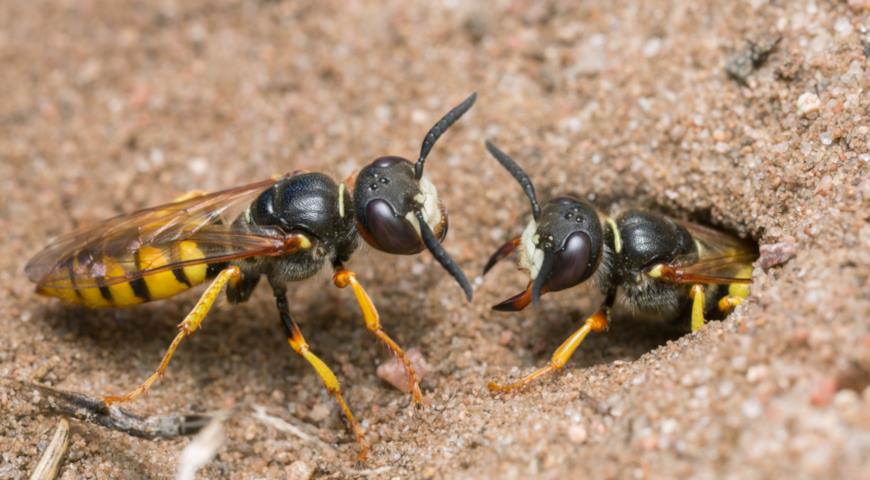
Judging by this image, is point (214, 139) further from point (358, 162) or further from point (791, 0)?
point (791, 0)

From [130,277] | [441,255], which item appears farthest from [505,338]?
[130,277]

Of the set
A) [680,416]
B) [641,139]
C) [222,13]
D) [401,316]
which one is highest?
[222,13]

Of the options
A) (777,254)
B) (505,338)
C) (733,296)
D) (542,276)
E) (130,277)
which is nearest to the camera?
(777,254)

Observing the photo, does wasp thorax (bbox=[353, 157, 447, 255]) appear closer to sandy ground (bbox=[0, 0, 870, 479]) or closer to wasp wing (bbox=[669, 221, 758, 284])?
sandy ground (bbox=[0, 0, 870, 479])

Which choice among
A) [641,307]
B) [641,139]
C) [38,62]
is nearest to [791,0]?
[641,139]

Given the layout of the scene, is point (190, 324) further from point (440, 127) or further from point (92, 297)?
point (440, 127)

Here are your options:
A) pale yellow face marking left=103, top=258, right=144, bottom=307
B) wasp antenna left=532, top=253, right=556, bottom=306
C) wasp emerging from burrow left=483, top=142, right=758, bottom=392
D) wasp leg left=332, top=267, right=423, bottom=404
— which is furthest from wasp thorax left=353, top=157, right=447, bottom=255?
pale yellow face marking left=103, top=258, right=144, bottom=307

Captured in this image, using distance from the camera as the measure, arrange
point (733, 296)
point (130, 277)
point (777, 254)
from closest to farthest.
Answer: point (777, 254) → point (130, 277) → point (733, 296)

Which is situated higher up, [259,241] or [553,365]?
[259,241]
